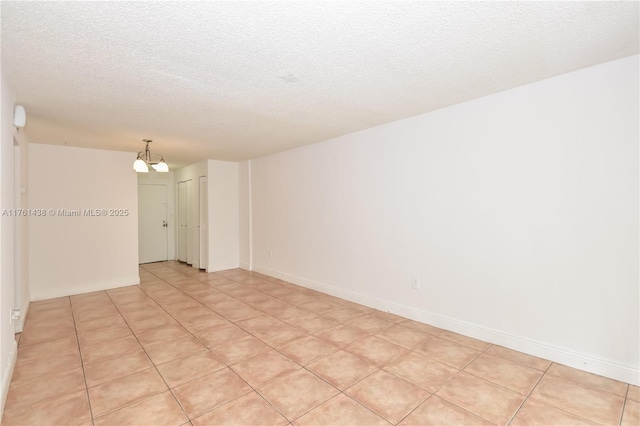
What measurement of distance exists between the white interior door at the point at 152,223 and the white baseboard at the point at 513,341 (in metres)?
5.61

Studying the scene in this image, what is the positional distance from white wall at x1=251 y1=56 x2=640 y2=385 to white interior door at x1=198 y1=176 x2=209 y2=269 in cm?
351

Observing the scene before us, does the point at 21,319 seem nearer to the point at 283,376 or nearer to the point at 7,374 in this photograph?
the point at 7,374

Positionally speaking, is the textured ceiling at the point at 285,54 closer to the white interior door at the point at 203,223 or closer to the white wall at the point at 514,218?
the white wall at the point at 514,218

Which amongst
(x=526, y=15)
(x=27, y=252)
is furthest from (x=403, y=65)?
(x=27, y=252)

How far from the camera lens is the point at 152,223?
25.6 feet

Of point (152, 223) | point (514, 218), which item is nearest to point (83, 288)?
point (152, 223)

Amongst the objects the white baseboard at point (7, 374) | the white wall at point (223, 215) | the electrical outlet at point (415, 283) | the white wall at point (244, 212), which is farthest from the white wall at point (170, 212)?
the electrical outlet at point (415, 283)

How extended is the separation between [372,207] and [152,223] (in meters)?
6.26

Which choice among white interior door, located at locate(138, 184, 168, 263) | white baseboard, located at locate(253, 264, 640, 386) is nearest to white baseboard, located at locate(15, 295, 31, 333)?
white interior door, located at locate(138, 184, 168, 263)

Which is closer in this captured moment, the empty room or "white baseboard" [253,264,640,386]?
the empty room

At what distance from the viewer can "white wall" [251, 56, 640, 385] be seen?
2.35 metres

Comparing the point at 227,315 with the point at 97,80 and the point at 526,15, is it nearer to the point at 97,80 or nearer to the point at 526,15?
the point at 97,80

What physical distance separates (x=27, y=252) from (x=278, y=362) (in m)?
4.28

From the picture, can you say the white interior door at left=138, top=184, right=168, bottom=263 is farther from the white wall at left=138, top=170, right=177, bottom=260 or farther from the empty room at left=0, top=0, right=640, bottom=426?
the empty room at left=0, top=0, right=640, bottom=426
